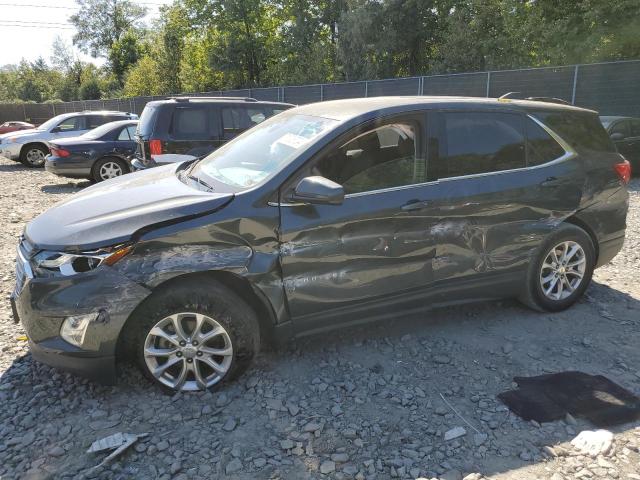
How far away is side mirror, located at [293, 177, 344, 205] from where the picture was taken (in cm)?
310

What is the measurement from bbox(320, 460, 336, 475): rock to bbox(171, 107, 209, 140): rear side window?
660 cm

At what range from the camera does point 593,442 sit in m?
2.79

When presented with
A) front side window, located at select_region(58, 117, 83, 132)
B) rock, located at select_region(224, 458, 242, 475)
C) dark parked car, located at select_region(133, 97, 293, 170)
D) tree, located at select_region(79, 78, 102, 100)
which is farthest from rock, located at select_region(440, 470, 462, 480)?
tree, located at select_region(79, 78, 102, 100)

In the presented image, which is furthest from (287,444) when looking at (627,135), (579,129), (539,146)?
(627,135)

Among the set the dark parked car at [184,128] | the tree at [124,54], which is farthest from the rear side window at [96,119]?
the tree at [124,54]

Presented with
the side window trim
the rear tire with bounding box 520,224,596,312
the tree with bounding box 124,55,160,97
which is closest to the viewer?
the side window trim

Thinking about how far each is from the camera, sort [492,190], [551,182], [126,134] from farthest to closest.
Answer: [126,134] → [551,182] → [492,190]

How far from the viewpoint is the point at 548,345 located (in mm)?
A: 3861

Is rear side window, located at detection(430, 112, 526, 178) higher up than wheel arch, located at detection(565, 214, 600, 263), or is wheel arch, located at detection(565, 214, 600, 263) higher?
rear side window, located at detection(430, 112, 526, 178)

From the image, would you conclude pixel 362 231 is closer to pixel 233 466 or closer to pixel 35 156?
pixel 233 466

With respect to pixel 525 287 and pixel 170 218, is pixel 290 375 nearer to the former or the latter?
pixel 170 218

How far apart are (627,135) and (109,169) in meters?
11.0

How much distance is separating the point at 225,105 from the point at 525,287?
239 inches

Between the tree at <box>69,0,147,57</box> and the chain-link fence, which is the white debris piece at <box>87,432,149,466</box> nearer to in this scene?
the chain-link fence
